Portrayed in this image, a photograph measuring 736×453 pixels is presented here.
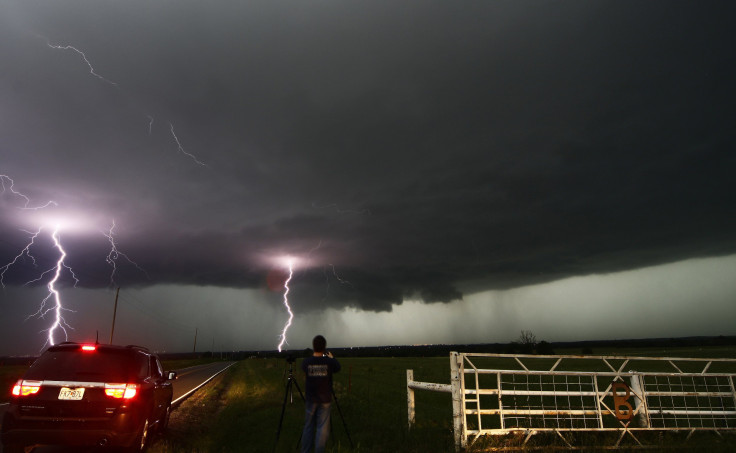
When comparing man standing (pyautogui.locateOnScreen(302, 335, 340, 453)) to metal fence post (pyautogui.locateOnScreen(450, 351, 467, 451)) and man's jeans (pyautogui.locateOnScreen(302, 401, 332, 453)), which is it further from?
metal fence post (pyautogui.locateOnScreen(450, 351, 467, 451))

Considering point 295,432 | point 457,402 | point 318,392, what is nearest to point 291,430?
point 295,432

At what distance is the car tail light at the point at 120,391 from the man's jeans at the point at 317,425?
10.5 feet

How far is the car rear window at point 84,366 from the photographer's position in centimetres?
813

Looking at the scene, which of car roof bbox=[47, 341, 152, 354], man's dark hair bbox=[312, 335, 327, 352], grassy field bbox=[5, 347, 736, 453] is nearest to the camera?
Result: man's dark hair bbox=[312, 335, 327, 352]

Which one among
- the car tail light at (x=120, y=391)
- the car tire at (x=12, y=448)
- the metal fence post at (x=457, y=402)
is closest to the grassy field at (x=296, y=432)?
the metal fence post at (x=457, y=402)

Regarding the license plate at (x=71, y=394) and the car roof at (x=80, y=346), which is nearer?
the license plate at (x=71, y=394)

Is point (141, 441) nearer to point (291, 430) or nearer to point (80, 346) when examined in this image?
point (80, 346)

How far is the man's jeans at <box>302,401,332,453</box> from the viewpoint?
26.1 feet

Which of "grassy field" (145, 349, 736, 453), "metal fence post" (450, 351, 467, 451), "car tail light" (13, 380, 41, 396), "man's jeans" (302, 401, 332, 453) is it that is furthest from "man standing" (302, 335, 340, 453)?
"car tail light" (13, 380, 41, 396)

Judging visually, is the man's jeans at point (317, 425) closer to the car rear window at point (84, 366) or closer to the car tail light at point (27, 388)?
the car rear window at point (84, 366)

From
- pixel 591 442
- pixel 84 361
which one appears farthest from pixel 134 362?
pixel 591 442

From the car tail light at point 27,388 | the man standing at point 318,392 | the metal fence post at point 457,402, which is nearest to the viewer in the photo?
the car tail light at point 27,388

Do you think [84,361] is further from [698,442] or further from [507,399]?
[507,399]

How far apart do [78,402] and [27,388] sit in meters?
0.91
